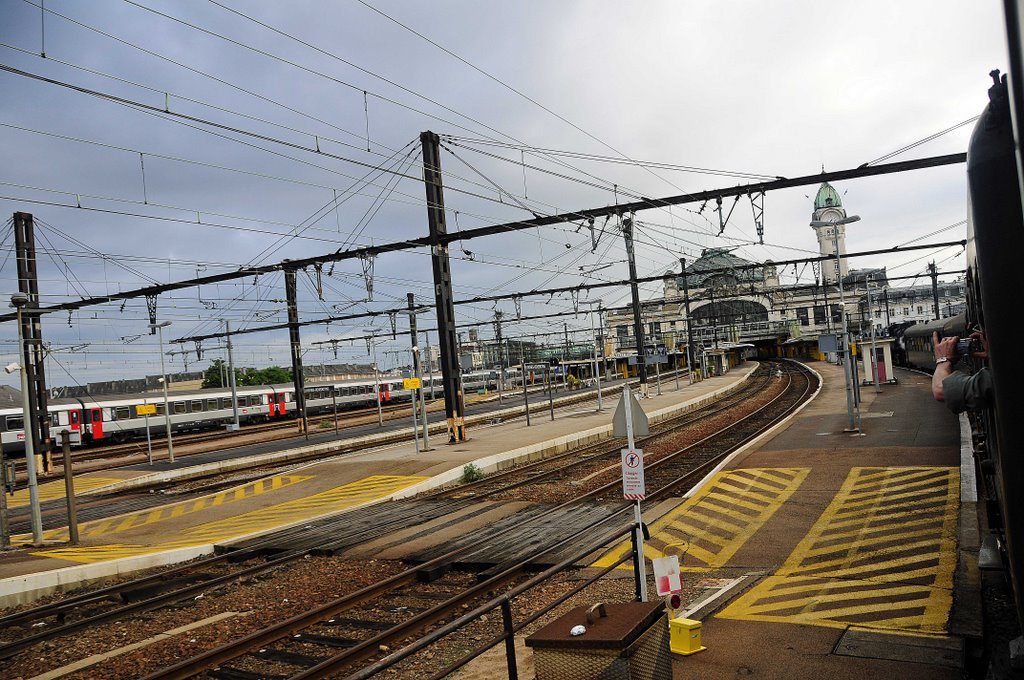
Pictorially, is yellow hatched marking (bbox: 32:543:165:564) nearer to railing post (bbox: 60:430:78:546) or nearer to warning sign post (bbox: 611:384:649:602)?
railing post (bbox: 60:430:78:546)

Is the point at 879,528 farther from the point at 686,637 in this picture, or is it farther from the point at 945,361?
the point at 945,361

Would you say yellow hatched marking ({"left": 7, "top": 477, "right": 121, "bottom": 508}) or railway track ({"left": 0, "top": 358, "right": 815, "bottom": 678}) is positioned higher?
railway track ({"left": 0, "top": 358, "right": 815, "bottom": 678})

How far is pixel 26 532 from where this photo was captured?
1877 centimetres

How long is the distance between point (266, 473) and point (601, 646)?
22.7 metres

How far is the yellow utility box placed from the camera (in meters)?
7.09

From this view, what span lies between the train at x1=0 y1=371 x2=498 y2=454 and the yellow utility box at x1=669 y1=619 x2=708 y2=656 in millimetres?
31853

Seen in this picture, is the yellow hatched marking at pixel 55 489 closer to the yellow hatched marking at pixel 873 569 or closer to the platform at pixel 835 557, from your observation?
the platform at pixel 835 557

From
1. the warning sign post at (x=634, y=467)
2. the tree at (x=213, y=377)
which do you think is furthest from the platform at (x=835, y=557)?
the tree at (x=213, y=377)

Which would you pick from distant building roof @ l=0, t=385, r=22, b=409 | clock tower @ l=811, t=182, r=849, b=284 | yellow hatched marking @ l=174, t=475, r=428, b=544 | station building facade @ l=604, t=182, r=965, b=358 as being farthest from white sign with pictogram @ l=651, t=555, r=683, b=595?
clock tower @ l=811, t=182, r=849, b=284

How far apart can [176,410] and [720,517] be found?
4406 centimetres

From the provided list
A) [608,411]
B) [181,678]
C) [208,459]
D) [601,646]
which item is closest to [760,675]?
[601,646]

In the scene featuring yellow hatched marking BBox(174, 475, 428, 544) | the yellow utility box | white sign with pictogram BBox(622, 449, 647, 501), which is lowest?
yellow hatched marking BBox(174, 475, 428, 544)

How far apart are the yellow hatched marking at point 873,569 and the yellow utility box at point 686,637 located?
121 cm

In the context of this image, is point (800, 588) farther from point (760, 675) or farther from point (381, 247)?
point (381, 247)
